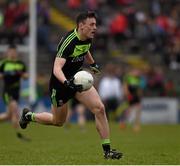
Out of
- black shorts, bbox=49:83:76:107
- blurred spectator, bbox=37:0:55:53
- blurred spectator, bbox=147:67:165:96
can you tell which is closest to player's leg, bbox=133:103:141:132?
blurred spectator, bbox=147:67:165:96

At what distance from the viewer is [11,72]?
20.5m

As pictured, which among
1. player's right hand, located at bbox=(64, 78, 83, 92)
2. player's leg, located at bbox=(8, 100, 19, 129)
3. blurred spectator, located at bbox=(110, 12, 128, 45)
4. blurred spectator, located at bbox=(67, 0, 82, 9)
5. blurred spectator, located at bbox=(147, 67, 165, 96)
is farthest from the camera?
blurred spectator, located at bbox=(67, 0, 82, 9)

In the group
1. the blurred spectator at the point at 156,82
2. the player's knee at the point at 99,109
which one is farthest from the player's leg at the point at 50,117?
the blurred spectator at the point at 156,82

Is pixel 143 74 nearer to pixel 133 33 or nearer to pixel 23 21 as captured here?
pixel 133 33

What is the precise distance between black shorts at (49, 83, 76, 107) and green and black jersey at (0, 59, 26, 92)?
749 cm

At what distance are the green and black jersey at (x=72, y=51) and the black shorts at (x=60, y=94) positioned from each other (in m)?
0.10

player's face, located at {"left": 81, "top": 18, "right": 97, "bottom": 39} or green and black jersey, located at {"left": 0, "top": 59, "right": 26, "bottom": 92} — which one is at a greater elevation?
green and black jersey, located at {"left": 0, "top": 59, "right": 26, "bottom": 92}

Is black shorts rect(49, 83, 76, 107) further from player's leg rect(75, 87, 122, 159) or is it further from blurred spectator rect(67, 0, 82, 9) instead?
blurred spectator rect(67, 0, 82, 9)

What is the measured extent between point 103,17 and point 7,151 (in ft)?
70.6

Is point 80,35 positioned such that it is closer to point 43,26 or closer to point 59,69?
point 59,69

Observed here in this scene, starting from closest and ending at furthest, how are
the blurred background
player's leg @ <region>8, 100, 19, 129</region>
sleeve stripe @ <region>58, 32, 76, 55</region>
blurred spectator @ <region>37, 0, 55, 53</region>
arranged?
sleeve stripe @ <region>58, 32, 76, 55</region> → player's leg @ <region>8, 100, 19, 129</region> → the blurred background → blurred spectator @ <region>37, 0, 55, 53</region>

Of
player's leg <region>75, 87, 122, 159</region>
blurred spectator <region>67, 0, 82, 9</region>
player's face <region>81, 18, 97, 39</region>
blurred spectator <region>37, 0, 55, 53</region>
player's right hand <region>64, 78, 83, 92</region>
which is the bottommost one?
player's leg <region>75, 87, 122, 159</region>

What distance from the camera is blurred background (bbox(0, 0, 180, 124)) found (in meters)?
31.0

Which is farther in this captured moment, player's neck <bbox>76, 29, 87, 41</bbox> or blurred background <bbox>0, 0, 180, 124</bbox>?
blurred background <bbox>0, 0, 180, 124</bbox>
